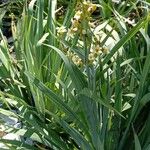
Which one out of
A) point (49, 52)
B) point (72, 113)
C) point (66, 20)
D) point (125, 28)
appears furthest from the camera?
point (66, 20)

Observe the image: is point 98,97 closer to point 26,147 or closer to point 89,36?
point 89,36

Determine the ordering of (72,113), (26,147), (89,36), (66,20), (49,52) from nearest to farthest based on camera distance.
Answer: (89,36)
(72,113)
(26,147)
(49,52)
(66,20)

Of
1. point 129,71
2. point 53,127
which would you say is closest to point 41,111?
point 53,127

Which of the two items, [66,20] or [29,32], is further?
[66,20]

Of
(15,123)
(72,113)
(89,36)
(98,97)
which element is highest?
(89,36)

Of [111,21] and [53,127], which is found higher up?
[111,21]

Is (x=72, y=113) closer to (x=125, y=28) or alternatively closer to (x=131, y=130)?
(x=131, y=130)
